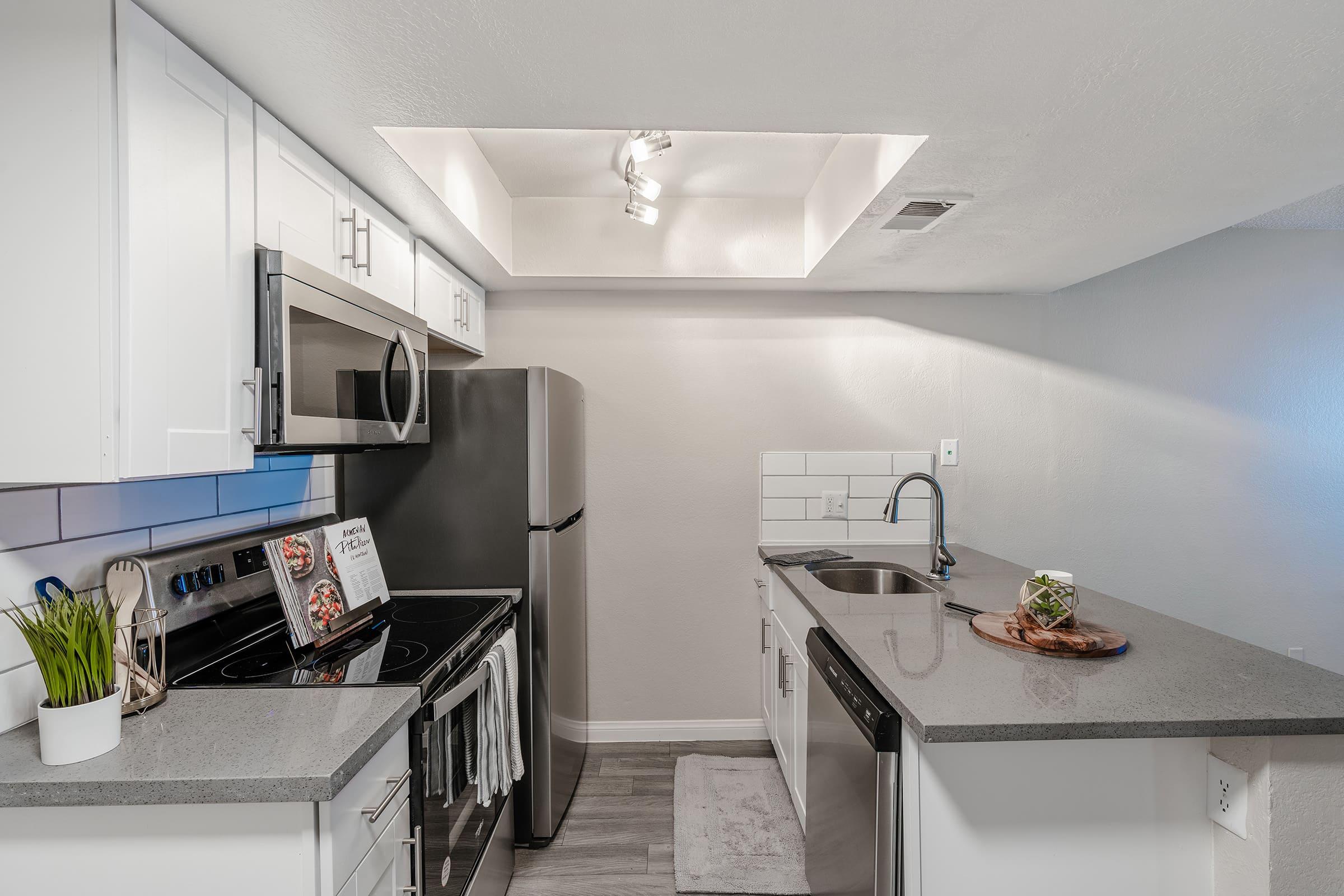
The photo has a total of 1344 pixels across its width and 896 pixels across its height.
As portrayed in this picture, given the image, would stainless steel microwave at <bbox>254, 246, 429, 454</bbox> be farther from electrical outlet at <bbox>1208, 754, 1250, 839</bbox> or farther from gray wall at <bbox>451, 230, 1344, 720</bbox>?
electrical outlet at <bbox>1208, 754, 1250, 839</bbox>

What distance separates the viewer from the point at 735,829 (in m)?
2.27

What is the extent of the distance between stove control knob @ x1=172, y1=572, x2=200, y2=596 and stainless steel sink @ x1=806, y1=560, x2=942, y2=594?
186 cm

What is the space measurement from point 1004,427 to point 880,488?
64 centimetres

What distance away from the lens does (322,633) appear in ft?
5.24

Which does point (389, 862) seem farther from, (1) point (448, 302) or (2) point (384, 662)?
(1) point (448, 302)

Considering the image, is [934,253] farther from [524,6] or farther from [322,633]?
[322,633]

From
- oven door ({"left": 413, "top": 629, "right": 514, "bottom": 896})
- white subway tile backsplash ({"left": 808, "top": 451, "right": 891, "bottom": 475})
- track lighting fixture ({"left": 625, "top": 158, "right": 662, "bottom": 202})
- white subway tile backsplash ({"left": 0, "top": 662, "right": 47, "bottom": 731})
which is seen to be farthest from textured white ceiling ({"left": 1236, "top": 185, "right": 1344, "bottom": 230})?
white subway tile backsplash ({"left": 0, "top": 662, "right": 47, "bottom": 731})

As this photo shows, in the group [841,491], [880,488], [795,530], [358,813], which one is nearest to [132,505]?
[358,813]

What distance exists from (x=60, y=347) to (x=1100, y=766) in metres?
1.88

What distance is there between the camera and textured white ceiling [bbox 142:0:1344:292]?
3.45ft

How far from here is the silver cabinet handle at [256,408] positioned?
125 cm

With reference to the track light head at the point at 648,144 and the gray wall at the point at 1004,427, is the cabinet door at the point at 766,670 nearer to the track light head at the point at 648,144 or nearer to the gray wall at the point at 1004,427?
the gray wall at the point at 1004,427

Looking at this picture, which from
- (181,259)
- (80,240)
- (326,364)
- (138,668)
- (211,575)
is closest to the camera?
(80,240)

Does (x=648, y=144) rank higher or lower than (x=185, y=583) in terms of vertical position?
higher
